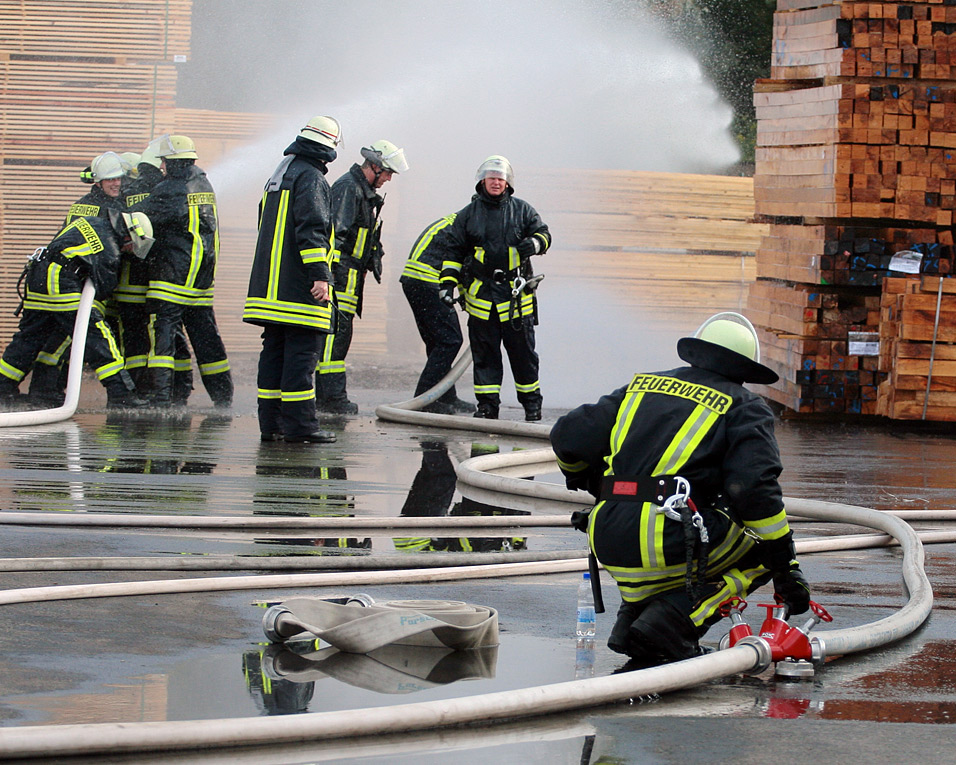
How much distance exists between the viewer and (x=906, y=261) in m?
10.7

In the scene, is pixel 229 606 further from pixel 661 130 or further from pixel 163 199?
pixel 661 130

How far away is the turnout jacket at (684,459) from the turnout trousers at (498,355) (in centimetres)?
590

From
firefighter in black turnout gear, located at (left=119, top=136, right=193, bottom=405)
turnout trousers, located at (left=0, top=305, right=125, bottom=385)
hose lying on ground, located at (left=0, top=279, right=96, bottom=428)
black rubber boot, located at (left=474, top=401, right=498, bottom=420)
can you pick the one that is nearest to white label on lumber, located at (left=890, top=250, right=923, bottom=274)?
black rubber boot, located at (left=474, top=401, right=498, bottom=420)

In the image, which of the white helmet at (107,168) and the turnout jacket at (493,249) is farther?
the white helmet at (107,168)

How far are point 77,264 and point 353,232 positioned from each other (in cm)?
204

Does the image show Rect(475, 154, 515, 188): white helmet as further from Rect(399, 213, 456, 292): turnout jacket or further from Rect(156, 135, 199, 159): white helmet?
Rect(156, 135, 199, 159): white helmet

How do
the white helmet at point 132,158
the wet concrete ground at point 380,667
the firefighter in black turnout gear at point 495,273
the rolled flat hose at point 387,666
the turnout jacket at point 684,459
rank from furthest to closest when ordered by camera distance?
the white helmet at point 132,158 < the firefighter in black turnout gear at point 495,273 < the turnout jacket at point 684,459 < the rolled flat hose at point 387,666 < the wet concrete ground at point 380,667

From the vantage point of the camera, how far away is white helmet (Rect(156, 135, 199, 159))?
32.9 ft

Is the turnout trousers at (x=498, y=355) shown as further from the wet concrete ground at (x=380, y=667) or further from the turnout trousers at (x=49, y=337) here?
the turnout trousers at (x=49, y=337)

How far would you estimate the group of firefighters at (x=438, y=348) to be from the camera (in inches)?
145

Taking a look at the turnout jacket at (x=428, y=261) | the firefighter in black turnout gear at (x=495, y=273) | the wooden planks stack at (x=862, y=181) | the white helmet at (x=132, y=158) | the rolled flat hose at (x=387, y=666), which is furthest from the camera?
the white helmet at (x=132, y=158)

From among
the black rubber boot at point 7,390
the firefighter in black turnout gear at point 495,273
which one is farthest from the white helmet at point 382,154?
the black rubber boot at point 7,390

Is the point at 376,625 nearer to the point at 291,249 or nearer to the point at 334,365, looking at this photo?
the point at 291,249

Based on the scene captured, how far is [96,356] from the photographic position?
1002cm
